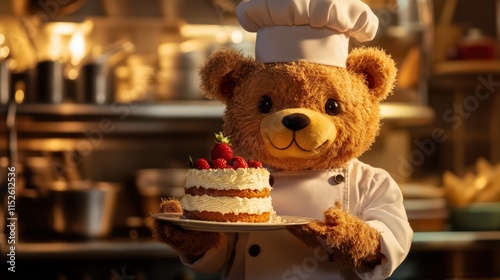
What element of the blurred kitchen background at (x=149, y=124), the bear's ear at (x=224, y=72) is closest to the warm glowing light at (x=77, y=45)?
the blurred kitchen background at (x=149, y=124)

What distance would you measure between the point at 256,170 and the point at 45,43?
7.33 ft

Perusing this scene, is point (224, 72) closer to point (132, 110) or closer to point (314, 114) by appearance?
point (314, 114)

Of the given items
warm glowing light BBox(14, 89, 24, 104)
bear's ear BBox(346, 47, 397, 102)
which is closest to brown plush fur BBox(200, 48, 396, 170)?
bear's ear BBox(346, 47, 397, 102)

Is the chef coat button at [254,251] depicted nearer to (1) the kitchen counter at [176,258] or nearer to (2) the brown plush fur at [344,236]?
(2) the brown plush fur at [344,236]

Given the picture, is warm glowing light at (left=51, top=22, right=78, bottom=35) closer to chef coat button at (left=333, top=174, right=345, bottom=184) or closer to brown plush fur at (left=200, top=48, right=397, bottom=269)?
brown plush fur at (left=200, top=48, right=397, bottom=269)

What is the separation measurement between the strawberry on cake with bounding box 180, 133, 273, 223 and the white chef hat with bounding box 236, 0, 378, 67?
0.64ft

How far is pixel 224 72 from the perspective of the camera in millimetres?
1517

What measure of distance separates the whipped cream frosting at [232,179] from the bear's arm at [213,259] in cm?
11

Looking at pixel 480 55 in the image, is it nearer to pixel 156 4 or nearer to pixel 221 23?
pixel 221 23

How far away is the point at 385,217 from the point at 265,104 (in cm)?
28

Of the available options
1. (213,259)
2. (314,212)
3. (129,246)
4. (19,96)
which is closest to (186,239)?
(213,259)

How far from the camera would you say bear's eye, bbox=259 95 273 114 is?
1.47m

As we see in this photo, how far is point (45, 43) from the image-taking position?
11.3 feet

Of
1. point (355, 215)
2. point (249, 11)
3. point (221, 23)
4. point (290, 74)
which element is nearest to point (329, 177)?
point (355, 215)
